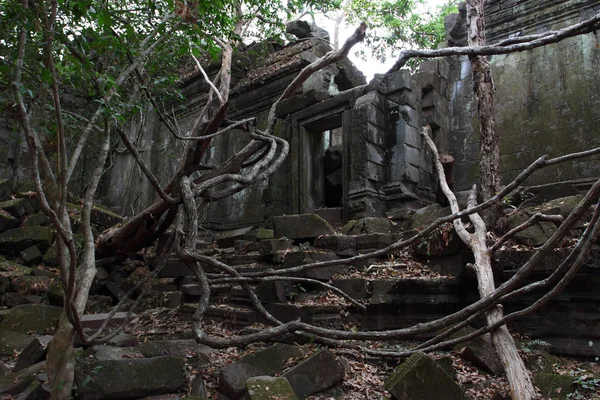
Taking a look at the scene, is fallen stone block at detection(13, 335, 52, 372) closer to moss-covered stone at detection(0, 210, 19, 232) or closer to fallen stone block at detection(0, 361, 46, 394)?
fallen stone block at detection(0, 361, 46, 394)

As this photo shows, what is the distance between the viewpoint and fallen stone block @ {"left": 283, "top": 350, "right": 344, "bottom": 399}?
135 inches

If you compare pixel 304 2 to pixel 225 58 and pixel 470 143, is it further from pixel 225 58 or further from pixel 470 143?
pixel 470 143

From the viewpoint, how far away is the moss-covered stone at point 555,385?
3205mm

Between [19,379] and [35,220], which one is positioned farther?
[35,220]

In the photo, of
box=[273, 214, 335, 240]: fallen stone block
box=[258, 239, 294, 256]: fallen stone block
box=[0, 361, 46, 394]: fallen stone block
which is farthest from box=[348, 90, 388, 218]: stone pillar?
box=[0, 361, 46, 394]: fallen stone block

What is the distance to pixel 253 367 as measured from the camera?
3.61m

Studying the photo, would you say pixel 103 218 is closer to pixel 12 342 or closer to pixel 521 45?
pixel 12 342

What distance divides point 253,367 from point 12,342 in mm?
Answer: 3117

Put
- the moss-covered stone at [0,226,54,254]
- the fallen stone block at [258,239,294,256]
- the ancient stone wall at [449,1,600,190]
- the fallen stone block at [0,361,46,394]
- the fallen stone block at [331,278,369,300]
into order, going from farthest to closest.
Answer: the moss-covered stone at [0,226,54,254]
the ancient stone wall at [449,1,600,190]
the fallen stone block at [258,239,294,256]
the fallen stone block at [331,278,369,300]
the fallen stone block at [0,361,46,394]

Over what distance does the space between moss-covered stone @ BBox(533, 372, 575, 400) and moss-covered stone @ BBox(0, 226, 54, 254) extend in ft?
28.3

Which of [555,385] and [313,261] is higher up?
[313,261]

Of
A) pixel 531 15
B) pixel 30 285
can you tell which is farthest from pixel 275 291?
pixel 531 15

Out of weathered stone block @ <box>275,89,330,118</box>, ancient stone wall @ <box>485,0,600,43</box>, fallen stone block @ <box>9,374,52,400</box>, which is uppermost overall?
ancient stone wall @ <box>485,0,600,43</box>

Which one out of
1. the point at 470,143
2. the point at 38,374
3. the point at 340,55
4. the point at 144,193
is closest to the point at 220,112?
the point at 340,55
